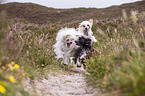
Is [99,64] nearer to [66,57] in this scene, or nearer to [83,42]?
[83,42]

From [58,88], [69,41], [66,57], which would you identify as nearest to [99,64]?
[58,88]

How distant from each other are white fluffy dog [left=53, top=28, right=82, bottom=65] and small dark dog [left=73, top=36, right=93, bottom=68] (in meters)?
0.18

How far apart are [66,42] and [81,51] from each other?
2.05 ft

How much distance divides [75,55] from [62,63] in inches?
32.1

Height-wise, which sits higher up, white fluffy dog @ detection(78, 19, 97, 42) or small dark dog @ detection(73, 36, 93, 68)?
white fluffy dog @ detection(78, 19, 97, 42)

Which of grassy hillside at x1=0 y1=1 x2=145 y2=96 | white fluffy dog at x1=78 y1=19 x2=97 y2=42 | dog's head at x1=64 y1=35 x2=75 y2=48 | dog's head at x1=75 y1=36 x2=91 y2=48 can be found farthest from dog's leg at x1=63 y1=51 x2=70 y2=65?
white fluffy dog at x1=78 y1=19 x2=97 y2=42

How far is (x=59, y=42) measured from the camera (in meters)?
5.44

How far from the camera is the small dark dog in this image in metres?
5.26

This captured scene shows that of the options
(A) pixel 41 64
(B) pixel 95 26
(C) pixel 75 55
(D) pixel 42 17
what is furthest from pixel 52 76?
(D) pixel 42 17

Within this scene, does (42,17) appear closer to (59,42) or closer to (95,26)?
(95,26)

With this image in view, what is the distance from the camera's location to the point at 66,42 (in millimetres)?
5379

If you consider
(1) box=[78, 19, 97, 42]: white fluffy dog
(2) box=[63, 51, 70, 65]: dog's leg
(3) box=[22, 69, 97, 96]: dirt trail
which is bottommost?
(3) box=[22, 69, 97, 96]: dirt trail

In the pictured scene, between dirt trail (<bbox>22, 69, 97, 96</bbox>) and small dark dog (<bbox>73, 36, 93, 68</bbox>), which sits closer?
dirt trail (<bbox>22, 69, 97, 96</bbox>)

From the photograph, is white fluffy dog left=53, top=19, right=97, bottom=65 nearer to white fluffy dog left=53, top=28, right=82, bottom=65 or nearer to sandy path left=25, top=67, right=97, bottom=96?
Answer: white fluffy dog left=53, top=28, right=82, bottom=65
